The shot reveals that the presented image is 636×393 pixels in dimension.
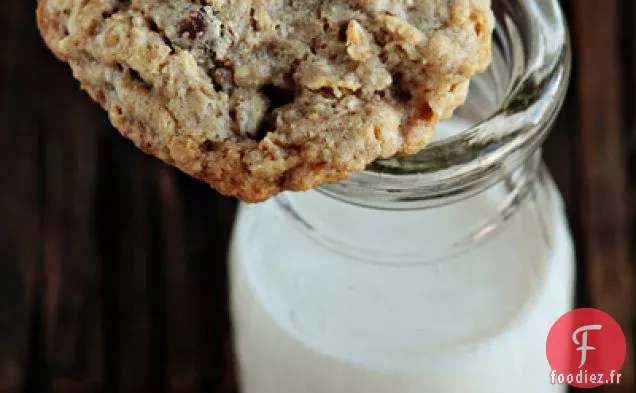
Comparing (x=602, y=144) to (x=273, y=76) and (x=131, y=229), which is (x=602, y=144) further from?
(x=273, y=76)

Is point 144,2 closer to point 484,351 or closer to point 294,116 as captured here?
point 294,116

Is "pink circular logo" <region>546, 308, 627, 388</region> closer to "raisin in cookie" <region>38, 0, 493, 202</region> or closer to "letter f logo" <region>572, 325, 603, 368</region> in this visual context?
"letter f logo" <region>572, 325, 603, 368</region>

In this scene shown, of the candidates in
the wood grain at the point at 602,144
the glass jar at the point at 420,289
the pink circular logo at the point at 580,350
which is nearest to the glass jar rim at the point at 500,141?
the glass jar at the point at 420,289

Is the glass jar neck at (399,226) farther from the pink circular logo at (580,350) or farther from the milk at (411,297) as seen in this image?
the pink circular logo at (580,350)

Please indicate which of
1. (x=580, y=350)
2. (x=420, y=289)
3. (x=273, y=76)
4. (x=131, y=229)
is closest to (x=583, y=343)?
(x=580, y=350)

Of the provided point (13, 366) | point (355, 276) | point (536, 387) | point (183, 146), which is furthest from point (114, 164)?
point (183, 146)

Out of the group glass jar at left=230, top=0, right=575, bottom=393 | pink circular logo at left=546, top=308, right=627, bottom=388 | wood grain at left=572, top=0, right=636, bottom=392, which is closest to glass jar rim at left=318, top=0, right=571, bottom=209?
glass jar at left=230, top=0, right=575, bottom=393

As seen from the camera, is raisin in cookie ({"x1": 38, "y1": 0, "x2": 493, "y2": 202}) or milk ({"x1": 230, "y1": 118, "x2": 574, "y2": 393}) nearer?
raisin in cookie ({"x1": 38, "y1": 0, "x2": 493, "y2": 202})
